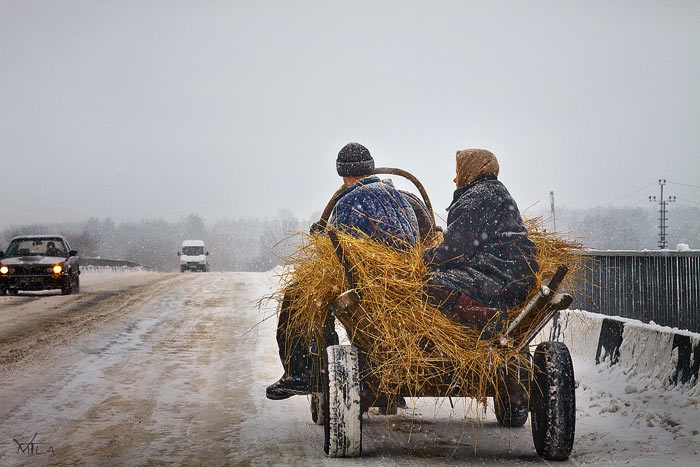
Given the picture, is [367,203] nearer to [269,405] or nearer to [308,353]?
[308,353]

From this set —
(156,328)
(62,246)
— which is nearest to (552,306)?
(156,328)

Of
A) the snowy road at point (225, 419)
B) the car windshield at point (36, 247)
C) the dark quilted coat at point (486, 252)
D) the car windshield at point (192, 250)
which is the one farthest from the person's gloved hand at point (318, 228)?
the car windshield at point (192, 250)

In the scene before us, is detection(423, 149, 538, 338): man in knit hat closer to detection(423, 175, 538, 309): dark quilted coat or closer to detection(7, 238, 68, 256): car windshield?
detection(423, 175, 538, 309): dark quilted coat

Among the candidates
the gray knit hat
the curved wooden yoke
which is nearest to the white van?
the curved wooden yoke

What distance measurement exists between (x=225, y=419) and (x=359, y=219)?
214cm

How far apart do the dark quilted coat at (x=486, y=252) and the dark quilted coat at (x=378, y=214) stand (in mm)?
414

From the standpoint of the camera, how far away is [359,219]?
5715 millimetres

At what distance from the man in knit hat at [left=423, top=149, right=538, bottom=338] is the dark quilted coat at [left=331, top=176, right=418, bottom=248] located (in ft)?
1.25

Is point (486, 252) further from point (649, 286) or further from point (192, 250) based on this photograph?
point (192, 250)

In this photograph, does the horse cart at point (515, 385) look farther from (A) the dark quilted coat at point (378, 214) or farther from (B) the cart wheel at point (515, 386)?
(A) the dark quilted coat at point (378, 214)

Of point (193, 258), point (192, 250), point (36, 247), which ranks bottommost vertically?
point (193, 258)

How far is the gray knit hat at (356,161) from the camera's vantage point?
638cm

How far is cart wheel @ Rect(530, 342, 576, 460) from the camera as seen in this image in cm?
498

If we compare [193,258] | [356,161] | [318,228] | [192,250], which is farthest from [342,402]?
[192,250]
